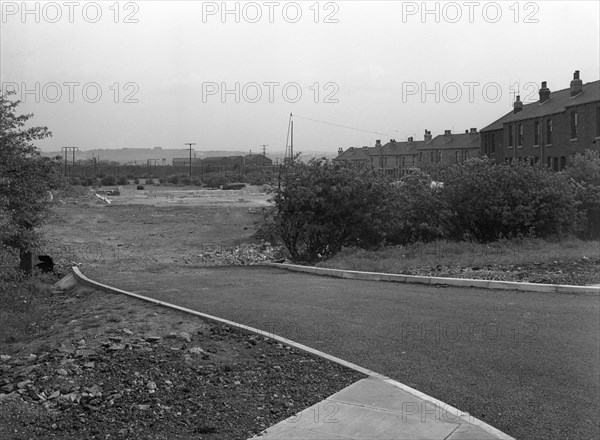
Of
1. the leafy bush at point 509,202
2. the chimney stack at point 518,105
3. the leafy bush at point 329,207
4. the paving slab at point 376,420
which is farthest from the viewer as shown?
the chimney stack at point 518,105

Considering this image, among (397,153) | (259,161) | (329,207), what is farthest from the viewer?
(259,161)

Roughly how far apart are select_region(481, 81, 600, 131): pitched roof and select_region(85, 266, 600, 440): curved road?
3132 centimetres

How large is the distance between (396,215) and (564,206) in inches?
197

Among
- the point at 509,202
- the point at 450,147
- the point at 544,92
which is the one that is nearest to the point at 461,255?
the point at 509,202

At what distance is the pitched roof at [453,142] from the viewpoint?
75.6 m

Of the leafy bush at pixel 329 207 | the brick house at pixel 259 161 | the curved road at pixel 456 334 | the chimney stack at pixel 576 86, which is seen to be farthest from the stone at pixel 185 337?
the chimney stack at pixel 576 86

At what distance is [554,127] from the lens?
43.7m

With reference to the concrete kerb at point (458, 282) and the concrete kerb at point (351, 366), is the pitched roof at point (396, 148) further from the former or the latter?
the concrete kerb at point (351, 366)

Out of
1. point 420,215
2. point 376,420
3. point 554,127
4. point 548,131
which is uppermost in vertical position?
point 554,127

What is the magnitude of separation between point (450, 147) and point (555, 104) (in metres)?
32.1

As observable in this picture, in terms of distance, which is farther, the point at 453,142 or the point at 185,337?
the point at 453,142

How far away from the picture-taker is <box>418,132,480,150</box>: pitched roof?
7556cm

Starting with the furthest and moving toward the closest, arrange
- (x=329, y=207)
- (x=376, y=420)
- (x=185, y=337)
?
(x=329, y=207), (x=185, y=337), (x=376, y=420)

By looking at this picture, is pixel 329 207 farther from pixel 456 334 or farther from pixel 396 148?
pixel 396 148
